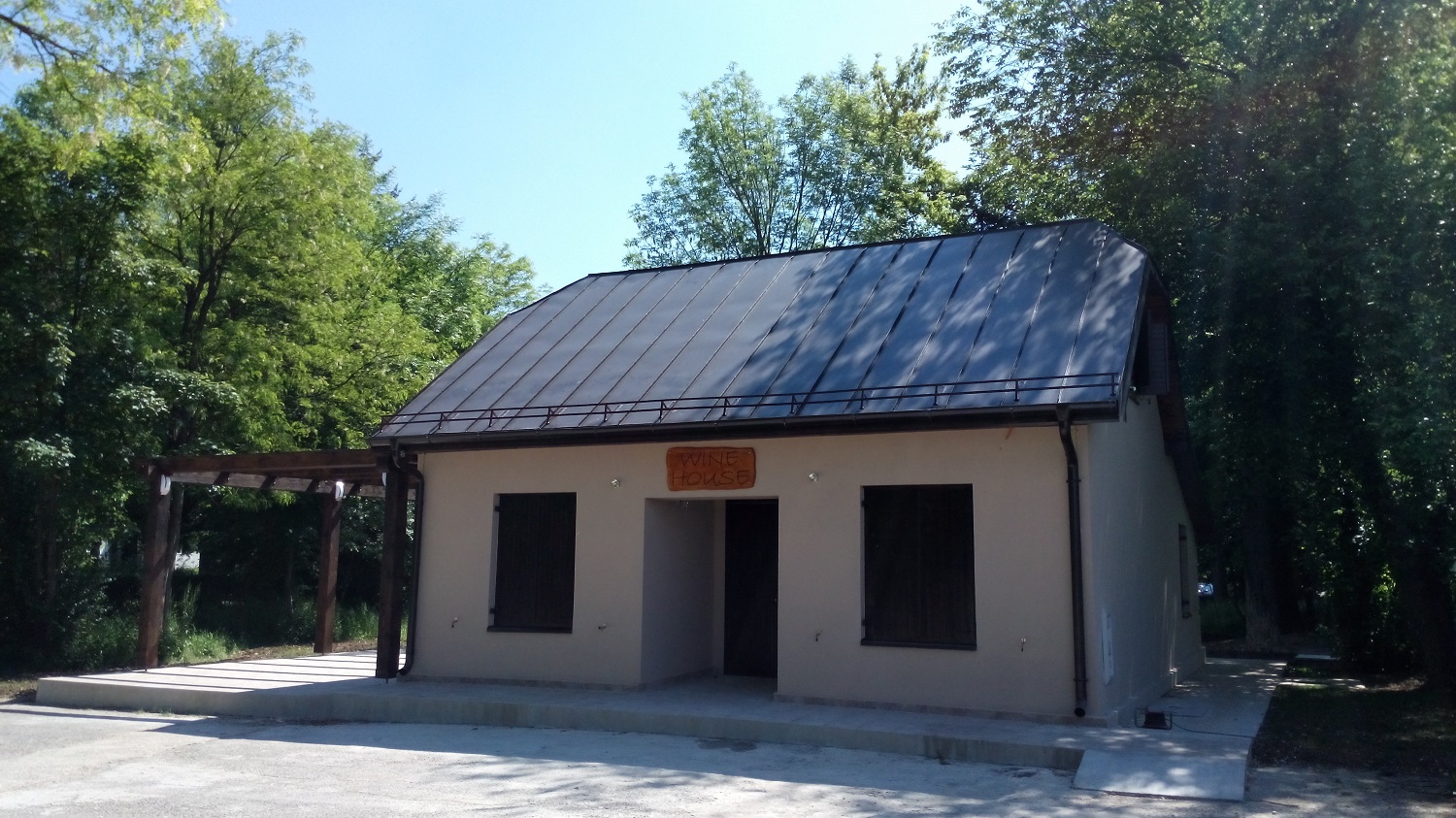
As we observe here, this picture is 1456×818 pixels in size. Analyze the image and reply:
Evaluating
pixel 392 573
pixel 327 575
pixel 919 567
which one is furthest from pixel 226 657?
pixel 919 567

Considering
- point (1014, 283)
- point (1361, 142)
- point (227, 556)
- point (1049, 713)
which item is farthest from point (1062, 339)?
point (227, 556)

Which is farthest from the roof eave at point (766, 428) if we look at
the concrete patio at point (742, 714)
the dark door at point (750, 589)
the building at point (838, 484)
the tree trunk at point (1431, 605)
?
the tree trunk at point (1431, 605)

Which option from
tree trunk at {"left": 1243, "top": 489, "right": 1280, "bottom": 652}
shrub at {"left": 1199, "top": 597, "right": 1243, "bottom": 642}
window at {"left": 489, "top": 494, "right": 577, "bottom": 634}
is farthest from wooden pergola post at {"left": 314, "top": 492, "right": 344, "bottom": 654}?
shrub at {"left": 1199, "top": 597, "right": 1243, "bottom": 642}

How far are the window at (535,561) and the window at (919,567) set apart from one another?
3.59 metres

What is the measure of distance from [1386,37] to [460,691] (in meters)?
12.9

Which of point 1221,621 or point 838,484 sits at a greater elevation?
point 838,484

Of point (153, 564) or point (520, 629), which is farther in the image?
point (153, 564)

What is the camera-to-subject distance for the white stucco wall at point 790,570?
9.86m

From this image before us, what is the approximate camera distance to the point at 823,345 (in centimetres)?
1198

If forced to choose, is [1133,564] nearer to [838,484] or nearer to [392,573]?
[838,484]

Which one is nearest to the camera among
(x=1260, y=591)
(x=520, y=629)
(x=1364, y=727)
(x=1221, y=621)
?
(x=1364, y=727)

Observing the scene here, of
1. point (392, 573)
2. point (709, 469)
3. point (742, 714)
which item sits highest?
point (709, 469)

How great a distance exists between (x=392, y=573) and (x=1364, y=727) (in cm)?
1090

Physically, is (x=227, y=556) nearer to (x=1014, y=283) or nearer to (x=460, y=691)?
(x=460, y=691)
